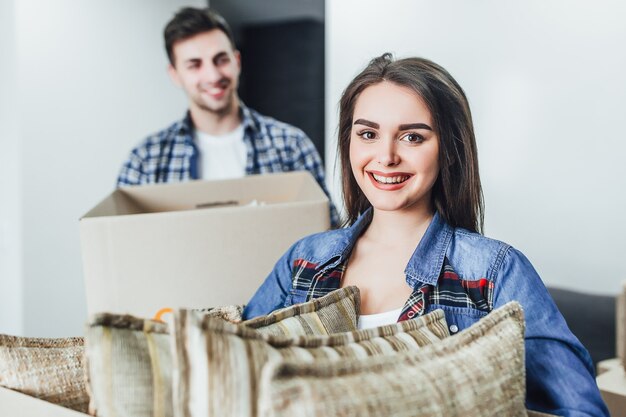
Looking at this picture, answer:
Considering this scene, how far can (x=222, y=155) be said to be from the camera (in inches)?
103

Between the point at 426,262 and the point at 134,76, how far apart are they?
2665 millimetres

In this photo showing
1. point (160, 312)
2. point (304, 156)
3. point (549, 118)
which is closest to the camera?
point (160, 312)

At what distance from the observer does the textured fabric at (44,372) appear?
2.94 ft

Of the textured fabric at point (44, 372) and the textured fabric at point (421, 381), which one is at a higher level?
the textured fabric at point (421, 381)

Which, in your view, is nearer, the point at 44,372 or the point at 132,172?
the point at 44,372

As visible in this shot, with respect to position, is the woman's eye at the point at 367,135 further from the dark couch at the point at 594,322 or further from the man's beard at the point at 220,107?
the dark couch at the point at 594,322

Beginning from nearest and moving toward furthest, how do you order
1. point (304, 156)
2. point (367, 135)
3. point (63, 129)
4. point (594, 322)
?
point (367, 135) < point (594, 322) < point (304, 156) < point (63, 129)

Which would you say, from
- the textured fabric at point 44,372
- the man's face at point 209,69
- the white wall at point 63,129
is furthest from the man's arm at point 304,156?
the textured fabric at point 44,372

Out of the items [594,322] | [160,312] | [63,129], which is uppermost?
[63,129]

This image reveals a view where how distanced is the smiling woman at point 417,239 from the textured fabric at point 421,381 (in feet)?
0.61

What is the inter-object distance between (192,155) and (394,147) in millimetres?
1491

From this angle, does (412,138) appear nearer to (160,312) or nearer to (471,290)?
(471,290)

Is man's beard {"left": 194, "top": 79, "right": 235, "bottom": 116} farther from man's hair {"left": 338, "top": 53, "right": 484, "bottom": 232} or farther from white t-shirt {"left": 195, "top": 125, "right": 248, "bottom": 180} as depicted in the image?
man's hair {"left": 338, "top": 53, "right": 484, "bottom": 232}

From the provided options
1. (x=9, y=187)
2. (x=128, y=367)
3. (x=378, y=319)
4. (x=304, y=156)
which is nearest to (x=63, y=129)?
(x=9, y=187)
